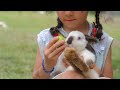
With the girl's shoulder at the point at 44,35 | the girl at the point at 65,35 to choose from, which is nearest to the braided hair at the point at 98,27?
the girl at the point at 65,35

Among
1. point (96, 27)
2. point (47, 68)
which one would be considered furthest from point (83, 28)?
point (47, 68)

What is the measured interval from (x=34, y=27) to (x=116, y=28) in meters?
0.23

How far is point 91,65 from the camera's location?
1087 mm

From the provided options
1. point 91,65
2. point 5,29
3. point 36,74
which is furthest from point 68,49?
point 5,29

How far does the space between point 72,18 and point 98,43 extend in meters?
0.10

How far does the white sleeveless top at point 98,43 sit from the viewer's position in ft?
3.89

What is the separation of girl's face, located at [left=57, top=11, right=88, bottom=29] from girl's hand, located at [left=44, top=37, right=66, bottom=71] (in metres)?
0.08

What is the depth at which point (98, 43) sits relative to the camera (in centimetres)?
119

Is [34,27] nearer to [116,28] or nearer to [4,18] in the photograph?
[4,18]

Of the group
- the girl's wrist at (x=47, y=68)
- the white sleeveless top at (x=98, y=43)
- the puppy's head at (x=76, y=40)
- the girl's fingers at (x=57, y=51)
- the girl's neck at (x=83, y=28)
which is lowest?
the girl's wrist at (x=47, y=68)

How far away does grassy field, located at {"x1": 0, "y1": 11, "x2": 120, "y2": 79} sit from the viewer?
3.85 ft

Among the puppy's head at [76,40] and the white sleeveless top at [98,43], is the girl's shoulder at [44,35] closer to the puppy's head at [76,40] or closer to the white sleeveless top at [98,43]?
the white sleeveless top at [98,43]

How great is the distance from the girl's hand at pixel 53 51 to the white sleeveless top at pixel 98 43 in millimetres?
58

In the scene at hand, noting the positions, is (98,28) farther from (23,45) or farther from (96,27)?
(23,45)
